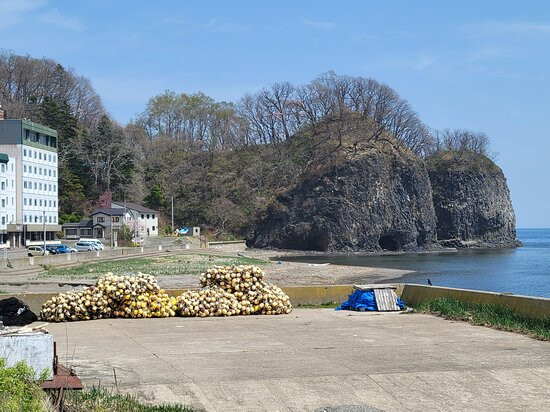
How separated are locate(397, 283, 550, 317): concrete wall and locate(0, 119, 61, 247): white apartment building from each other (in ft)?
247

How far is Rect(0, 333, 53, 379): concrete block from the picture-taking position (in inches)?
325

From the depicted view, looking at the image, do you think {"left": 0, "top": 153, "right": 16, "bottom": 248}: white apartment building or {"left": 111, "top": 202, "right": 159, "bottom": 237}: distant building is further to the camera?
{"left": 111, "top": 202, "right": 159, "bottom": 237}: distant building

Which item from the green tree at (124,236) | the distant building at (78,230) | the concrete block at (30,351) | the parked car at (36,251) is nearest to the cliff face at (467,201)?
the green tree at (124,236)

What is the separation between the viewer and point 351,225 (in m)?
139

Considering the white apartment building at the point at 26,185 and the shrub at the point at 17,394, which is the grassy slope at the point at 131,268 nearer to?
the white apartment building at the point at 26,185

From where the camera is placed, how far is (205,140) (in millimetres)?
174000

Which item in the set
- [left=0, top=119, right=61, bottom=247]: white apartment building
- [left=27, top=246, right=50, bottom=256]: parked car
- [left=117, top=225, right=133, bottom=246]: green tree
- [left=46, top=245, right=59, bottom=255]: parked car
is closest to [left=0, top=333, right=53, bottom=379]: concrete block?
[left=27, top=246, right=50, bottom=256]: parked car

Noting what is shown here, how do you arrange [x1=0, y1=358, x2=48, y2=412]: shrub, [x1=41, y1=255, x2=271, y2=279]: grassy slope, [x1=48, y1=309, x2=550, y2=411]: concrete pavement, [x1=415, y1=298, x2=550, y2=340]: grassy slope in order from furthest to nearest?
[x1=41, y1=255, x2=271, y2=279]: grassy slope, [x1=415, y1=298, x2=550, y2=340]: grassy slope, [x1=48, y1=309, x2=550, y2=411]: concrete pavement, [x1=0, y1=358, x2=48, y2=412]: shrub

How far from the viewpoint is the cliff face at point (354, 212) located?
13888 centimetres

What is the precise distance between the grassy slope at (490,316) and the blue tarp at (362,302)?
1.12 meters

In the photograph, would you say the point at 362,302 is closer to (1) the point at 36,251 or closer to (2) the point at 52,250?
(1) the point at 36,251

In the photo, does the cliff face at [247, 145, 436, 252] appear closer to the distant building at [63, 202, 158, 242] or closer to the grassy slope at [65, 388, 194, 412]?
the distant building at [63, 202, 158, 242]

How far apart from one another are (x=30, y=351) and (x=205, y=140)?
548 ft

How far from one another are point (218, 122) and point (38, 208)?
7943cm
